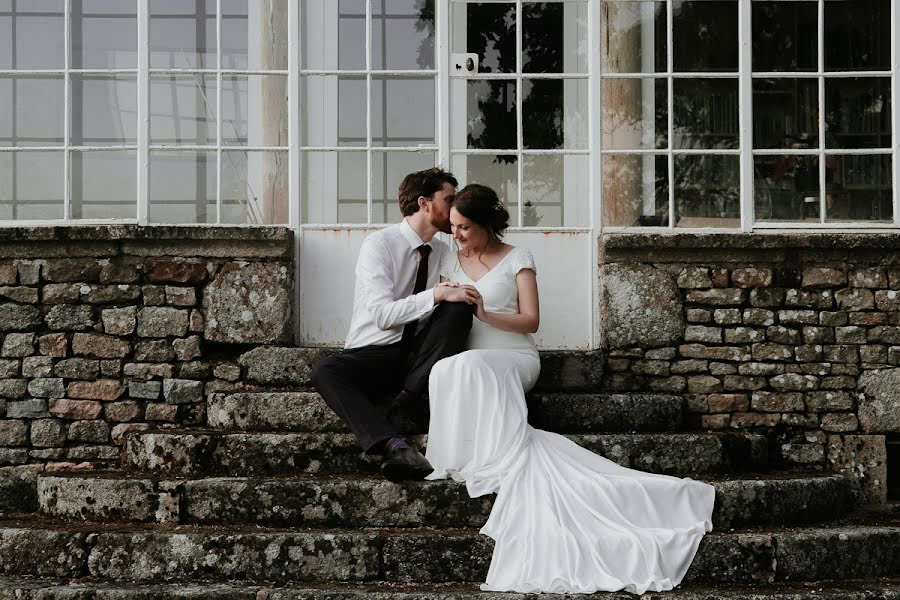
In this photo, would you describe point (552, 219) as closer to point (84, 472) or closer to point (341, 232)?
point (341, 232)

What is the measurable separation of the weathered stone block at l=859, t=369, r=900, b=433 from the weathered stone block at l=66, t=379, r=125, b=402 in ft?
13.2

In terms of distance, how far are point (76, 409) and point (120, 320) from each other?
534 mm

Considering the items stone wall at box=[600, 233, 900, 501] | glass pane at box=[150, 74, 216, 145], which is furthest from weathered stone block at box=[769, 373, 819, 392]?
glass pane at box=[150, 74, 216, 145]

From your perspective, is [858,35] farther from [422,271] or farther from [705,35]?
[422,271]

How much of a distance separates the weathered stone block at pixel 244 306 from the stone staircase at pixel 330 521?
45 cm

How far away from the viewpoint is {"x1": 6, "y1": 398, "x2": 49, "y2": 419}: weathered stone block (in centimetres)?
Result: 577

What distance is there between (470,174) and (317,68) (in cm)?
106

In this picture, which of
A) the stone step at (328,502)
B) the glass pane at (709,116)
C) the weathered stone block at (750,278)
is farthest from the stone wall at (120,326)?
the weathered stone block at (750,278)

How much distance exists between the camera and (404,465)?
465cm

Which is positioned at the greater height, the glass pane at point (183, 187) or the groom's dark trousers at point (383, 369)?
the glass pane at point (183, 187)

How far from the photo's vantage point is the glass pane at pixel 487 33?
6102mm

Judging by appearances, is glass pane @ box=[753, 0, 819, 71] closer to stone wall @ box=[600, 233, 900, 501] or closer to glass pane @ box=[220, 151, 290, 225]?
stone wall @ box=[600, 233, 900, 501]

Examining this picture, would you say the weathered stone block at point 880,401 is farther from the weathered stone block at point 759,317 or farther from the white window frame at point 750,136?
the white window frame at point 750,136

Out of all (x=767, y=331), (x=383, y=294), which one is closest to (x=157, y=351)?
(x=383, y=294)
